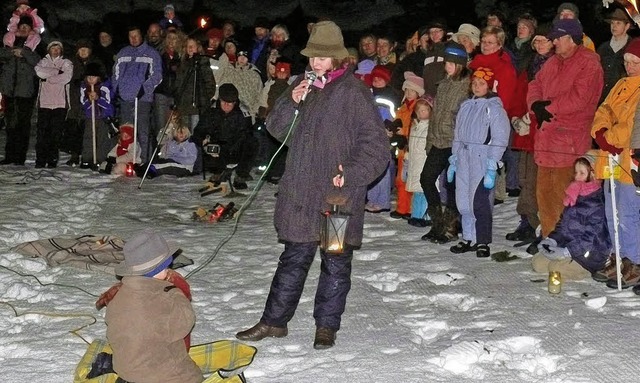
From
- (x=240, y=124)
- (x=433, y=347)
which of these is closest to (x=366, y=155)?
(x=433, y=347)

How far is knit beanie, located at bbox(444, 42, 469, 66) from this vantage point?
28.9 feet

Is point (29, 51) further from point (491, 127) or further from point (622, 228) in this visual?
point (622, 228)

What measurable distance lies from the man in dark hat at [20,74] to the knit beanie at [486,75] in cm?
695

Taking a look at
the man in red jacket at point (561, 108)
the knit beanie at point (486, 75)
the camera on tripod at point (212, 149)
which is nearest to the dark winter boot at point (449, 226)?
the man in red jacket at point (561, 108)

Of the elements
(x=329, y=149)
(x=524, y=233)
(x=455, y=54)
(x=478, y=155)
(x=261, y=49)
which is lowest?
(x=524, y=233)

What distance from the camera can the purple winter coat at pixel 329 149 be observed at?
6.01 m

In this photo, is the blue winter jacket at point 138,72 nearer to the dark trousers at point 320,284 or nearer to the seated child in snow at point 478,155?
the seated child in snow at point 478,155

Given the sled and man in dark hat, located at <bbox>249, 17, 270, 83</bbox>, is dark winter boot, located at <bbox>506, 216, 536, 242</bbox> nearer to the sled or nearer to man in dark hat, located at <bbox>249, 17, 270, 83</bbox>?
the sled

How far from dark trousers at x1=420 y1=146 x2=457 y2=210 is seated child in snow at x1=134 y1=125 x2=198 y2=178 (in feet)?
15.4

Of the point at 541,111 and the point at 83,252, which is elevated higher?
the point at 541,111

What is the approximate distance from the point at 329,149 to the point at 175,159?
730 centimetres

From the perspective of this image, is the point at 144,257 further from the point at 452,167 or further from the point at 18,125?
the point at 18,125

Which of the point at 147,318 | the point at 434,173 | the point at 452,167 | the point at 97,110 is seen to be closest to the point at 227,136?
the point at 97,110

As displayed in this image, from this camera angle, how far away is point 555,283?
7.22m
